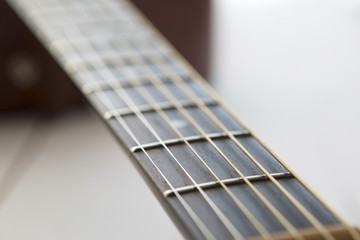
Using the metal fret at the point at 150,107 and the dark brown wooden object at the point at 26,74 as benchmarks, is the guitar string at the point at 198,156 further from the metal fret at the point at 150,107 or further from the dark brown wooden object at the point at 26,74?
the dark brown wooden object at the point at 26,74

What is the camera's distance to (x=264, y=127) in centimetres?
167

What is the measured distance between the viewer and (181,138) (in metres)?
0.72

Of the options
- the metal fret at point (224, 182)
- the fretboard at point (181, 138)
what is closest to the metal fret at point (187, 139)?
the fretboard at point (181, 138)

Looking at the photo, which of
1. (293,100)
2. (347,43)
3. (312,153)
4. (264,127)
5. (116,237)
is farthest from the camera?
(347,43)

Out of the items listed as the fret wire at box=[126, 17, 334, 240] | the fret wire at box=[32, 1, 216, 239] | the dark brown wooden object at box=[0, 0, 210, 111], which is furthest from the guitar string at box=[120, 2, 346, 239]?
the dark brown wooden object at box=[0, 0, 210, 111]

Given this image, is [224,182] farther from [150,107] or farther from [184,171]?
[150,107]

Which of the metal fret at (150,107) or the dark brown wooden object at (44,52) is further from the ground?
the dark brown wooden object at (44,52)

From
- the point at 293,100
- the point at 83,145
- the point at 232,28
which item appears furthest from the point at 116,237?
the point at 232,28

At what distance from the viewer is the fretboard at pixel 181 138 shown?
0.56 metres

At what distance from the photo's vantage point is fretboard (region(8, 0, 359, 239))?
0.56m

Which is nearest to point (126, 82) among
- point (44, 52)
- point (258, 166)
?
point (258, 166)

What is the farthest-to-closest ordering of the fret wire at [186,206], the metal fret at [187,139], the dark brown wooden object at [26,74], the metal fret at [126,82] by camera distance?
the dark brown wooden object at [26,74] < the metal fret at [126,82] < the metal fret at [187,139] < the fret wire at [186,206]

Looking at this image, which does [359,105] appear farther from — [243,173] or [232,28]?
[243,173]

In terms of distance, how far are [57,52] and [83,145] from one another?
668 millimetres
